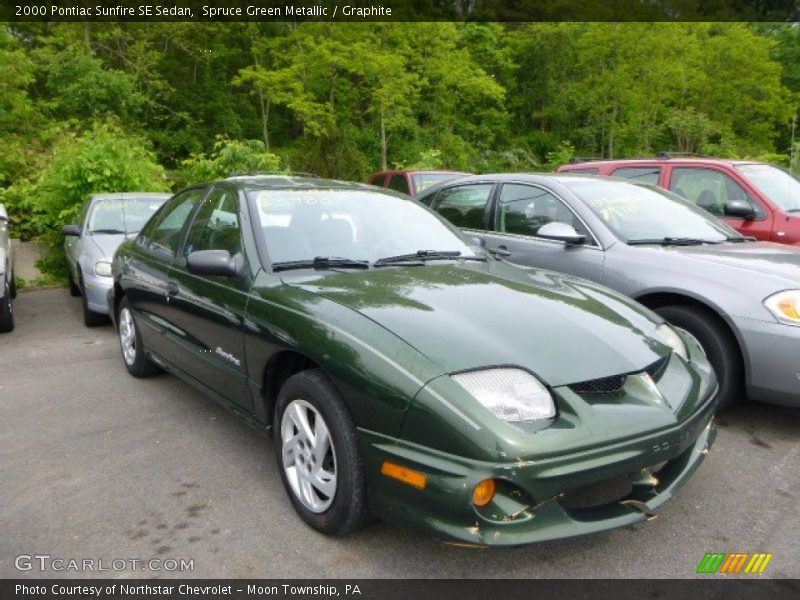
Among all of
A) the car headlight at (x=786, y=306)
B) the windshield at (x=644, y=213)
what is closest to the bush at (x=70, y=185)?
the windshield at (x=644, y=213)

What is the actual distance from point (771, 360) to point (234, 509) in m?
2.95

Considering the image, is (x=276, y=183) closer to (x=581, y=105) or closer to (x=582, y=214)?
(x=582, y=214)

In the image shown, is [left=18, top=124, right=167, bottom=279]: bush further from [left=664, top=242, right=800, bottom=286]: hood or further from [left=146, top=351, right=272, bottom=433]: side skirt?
[left=664, top=242, right=800, bottom=286]: hood

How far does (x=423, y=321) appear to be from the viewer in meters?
2.55

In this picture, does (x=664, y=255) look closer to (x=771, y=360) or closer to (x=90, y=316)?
(x=771, y=360)

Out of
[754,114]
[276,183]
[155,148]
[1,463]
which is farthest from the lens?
[754,114]

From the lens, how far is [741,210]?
5965mm

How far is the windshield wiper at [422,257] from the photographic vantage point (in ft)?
11.0

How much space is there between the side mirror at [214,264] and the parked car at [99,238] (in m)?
3.76

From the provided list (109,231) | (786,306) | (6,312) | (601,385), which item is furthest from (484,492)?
(109,231)

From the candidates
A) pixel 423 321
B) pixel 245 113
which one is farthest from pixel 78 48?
pixel 423 321

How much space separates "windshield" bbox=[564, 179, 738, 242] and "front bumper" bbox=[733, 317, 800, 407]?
1.11 meters

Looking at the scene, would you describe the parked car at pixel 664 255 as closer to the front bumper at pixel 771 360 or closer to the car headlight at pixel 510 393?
the front bumper at pixel 771 360

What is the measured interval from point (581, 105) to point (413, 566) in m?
34.0
